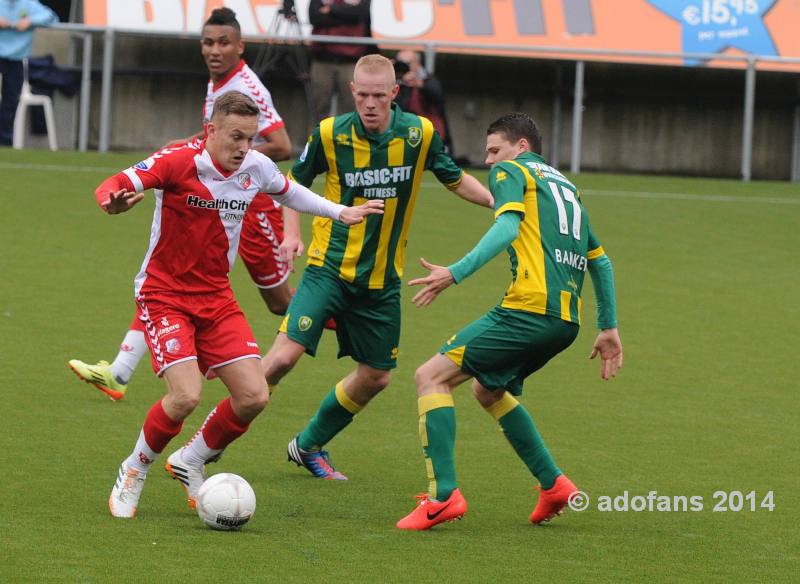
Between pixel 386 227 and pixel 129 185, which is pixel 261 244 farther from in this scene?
pixel 129 185

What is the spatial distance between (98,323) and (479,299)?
130 inches

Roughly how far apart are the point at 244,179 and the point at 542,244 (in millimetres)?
1346

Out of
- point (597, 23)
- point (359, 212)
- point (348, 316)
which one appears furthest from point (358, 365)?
point (597, 23)

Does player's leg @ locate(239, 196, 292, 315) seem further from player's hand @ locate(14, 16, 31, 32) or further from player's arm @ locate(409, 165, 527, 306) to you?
player's hand @ locate(14, 16, 31, 32)

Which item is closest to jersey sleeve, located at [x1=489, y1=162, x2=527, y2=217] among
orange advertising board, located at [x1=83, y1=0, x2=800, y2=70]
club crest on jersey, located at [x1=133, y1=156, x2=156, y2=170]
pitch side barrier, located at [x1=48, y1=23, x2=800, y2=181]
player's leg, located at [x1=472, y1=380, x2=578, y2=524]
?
player's leg, located at [x1=472, y1=380, x2=578, y2=524]

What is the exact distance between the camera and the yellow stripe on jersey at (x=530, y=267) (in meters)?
6.31

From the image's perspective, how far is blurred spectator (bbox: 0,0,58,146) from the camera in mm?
16938

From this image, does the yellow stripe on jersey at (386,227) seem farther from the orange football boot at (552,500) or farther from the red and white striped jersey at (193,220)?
the orange football boot at (552,500)

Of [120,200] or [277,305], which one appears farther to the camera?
[277,305]

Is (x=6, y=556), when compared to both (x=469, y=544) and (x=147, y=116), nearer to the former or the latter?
(x=469, y=544)

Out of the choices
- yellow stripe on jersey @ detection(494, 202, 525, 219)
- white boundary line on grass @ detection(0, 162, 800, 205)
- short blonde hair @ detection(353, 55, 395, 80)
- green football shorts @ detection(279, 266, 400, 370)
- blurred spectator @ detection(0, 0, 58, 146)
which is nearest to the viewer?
yellow stripe on jersey @ detection(494, 202, 525, 219)

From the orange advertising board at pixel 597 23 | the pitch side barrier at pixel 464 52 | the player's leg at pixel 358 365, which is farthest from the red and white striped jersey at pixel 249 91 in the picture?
the orange advertising board at pixel 597 23

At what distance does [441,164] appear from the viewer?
24.4 ft

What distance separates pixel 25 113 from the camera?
18844 millimetres
